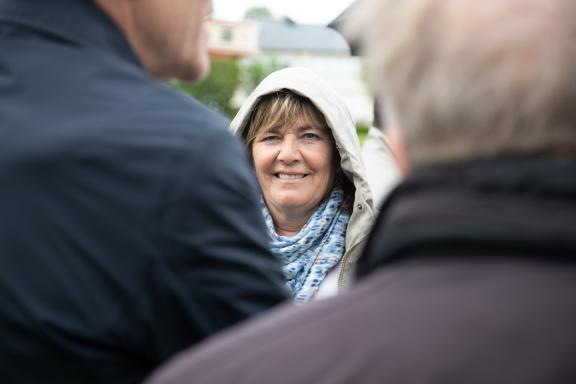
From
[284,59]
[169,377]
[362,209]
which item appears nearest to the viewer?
[169,377]

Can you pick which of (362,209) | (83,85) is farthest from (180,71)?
(362,209)

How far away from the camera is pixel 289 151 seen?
12.1ft

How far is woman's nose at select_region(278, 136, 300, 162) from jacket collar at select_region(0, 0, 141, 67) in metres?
1.94

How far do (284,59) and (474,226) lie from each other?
8512cm

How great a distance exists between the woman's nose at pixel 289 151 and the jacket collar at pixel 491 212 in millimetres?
2522

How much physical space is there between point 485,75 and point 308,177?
102 inches

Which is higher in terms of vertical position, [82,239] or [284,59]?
[82,239]

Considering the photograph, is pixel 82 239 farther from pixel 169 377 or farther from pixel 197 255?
pixel 169 377

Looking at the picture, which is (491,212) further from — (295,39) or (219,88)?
(295,39)

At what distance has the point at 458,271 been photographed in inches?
44.3

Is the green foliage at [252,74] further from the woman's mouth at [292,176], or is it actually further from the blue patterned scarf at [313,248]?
the blue patterned scarf at [313,248]

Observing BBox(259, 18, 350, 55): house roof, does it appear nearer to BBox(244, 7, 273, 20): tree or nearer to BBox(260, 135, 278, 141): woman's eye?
BBox(244, 7, 273, 20): tree

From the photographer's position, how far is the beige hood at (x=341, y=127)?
140 inches

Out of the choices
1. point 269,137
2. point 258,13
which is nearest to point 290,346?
point 269,137
